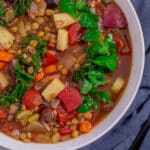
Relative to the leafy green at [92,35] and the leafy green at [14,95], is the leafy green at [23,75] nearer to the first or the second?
the leafy green at [14,95]

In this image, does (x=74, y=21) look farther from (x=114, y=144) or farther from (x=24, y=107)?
(x=114, y=144)

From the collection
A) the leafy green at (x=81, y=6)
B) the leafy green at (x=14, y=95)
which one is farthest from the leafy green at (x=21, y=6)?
the leafy green at (x=14, y=95)

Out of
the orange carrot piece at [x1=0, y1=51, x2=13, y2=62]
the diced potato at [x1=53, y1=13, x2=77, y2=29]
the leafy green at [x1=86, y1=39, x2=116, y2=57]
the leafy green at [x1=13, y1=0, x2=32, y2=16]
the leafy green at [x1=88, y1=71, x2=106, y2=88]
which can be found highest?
the leafy green at [x1=13, y1=0, x2=32, y2=16]

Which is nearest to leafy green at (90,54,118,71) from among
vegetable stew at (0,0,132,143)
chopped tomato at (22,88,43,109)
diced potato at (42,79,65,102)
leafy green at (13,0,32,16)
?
vegetable stew at (0,0,132,143)

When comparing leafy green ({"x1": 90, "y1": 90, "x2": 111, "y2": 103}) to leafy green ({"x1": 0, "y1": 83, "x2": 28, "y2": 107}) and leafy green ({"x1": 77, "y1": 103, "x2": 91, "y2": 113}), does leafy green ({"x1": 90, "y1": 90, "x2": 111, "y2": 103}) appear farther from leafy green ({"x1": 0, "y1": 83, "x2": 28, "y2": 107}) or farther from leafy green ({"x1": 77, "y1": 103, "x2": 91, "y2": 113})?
leafy green ({"x1": 0, "y1": 83, "x2": 28, "y2": 107})

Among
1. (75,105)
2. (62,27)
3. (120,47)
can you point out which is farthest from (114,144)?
(62,27)

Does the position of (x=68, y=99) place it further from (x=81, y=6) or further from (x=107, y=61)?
(x=81, y=6)

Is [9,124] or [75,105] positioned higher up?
[75,105]
